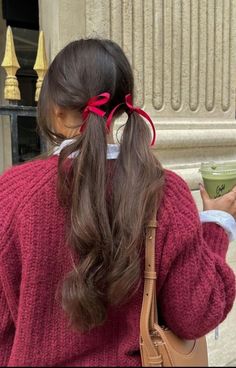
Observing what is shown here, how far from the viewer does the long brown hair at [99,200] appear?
1312mm

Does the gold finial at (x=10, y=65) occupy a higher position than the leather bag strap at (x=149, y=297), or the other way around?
the gold finial at (x=10, y=65)

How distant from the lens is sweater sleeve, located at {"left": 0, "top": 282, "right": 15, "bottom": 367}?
4.77ft

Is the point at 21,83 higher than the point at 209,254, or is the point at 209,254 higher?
the point at 21,83

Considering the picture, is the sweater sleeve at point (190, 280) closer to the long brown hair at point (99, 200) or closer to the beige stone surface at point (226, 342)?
the long brown hair at point (99, 200)

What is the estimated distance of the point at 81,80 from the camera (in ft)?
4.61

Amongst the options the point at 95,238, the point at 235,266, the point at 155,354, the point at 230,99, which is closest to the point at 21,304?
the point at 95,238

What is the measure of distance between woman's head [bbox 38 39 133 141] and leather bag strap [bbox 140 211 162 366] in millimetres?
388

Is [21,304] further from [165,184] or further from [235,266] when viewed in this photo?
[235,266]

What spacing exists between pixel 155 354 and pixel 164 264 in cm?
25

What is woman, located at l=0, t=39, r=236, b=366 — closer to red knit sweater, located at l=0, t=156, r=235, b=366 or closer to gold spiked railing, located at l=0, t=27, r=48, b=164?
red knit sweater, located at l=0, t=156, r=235, b=366

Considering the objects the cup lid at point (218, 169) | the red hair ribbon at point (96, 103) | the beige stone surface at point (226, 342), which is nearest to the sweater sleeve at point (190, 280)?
the red hair ribbon at point (96, 103)

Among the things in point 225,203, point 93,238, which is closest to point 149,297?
point 93,238

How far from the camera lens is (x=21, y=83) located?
388cm

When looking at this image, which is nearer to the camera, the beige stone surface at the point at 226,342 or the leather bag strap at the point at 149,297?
the leather bag strap at the point at 149,297
